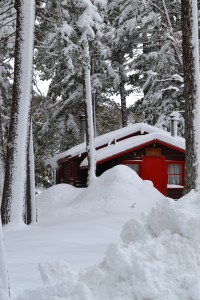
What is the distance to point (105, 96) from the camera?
108 feet

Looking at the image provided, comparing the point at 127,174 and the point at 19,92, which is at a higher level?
the point at 19,92

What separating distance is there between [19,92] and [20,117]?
2.15 ft

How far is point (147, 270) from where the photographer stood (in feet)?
14.9

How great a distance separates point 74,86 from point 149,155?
7204mm

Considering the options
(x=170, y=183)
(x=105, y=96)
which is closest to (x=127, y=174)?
(x=170, y=183)

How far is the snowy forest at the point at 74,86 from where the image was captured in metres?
11.3

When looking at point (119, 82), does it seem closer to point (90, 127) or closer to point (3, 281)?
point (90, 127)

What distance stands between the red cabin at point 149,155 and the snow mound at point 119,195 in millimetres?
6523

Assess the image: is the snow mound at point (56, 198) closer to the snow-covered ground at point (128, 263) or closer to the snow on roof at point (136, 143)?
the snow on roof at point (136, 143)

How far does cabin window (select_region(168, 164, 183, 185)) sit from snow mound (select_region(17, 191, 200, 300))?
20.4 metres

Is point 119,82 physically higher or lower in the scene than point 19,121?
higher

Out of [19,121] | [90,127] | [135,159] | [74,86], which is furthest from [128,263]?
[74,86]

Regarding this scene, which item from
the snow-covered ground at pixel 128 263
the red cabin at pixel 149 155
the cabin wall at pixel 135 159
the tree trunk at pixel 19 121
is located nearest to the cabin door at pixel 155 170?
the red cabin at pixel 149 155

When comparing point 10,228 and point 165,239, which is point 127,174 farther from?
point 165,239
